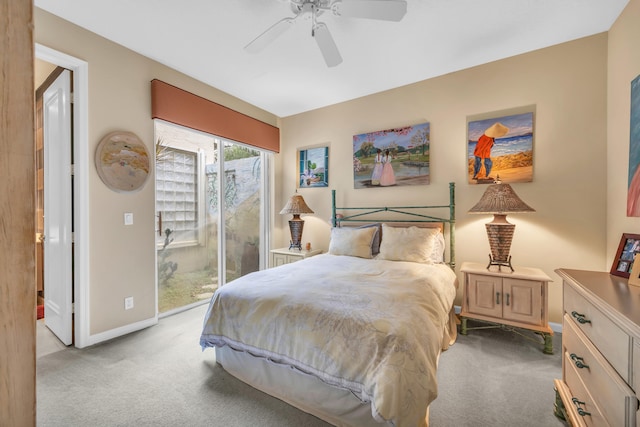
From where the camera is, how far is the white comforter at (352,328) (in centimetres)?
127

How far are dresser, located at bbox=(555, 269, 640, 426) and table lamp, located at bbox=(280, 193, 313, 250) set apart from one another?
2.95 metres

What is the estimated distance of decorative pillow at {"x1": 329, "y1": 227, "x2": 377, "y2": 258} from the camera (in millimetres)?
3176

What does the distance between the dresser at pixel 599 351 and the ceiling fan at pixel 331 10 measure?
1888 millimetres

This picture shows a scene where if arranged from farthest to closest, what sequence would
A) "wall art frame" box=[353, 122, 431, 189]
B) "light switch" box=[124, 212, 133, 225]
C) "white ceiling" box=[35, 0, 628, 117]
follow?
"wall art frame" box=[353, 122, 431, 189] → "light switch" box=[124, 212, 133, 225] → "white ceiling" box=[35, 0, 628, 117]

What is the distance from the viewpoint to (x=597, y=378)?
3.71ft

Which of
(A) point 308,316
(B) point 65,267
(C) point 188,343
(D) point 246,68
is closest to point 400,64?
(D) point 246,68

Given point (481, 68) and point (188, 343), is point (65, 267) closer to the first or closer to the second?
point (188, 343)

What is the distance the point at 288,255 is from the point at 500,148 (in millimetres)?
2888

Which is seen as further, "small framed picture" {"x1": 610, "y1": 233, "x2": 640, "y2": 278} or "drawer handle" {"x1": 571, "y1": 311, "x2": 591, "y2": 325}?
"small framed picture" {"x1": 610, "y1": 233, "x2": 640, "y2": 278}

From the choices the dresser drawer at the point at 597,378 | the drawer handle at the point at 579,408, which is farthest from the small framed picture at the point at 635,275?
the drawer handle at the point at 579,408

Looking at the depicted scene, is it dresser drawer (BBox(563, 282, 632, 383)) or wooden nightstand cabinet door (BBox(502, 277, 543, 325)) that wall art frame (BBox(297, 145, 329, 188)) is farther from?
dresser drawer (BBox(563, 282, 632, 383))

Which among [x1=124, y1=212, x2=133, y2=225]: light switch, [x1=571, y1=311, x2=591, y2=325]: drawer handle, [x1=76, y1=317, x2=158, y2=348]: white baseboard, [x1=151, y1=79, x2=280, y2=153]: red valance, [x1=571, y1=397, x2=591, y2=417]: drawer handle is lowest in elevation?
[x1=76, y1=317, x2=158, y2=348]: white baseboard

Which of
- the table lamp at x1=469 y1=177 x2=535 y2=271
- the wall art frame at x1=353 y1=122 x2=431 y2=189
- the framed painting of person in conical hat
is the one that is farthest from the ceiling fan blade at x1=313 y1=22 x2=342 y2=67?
the table lamp at x1=469 y1=177 x2=535 y2=271

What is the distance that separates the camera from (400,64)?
Result: 9.84ft
